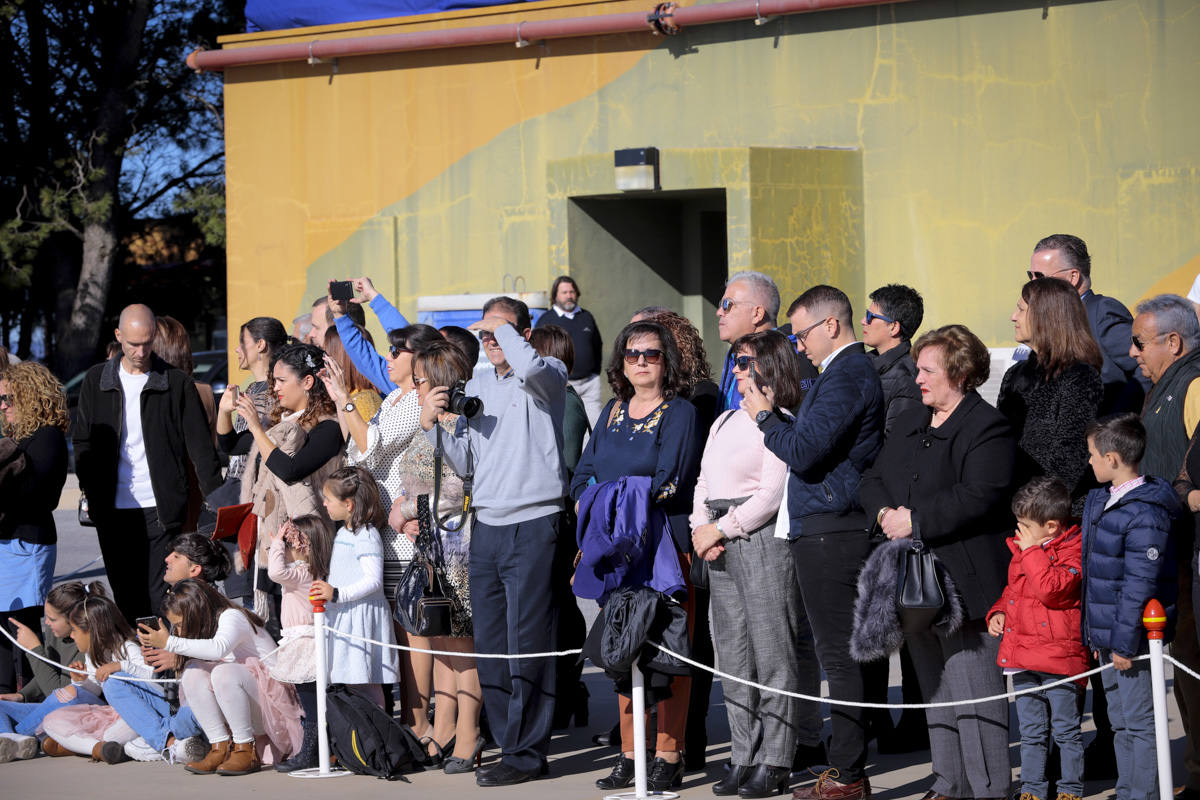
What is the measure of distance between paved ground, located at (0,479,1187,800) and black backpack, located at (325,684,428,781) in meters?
0.07

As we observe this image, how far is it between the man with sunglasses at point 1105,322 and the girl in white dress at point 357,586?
3.12m

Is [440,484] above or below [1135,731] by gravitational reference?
above

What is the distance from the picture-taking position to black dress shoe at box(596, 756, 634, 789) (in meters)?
Answer: 6.66

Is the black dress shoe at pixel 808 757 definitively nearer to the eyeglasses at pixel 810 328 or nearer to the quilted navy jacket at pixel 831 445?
the quilted navy jacket at pixel 831 445

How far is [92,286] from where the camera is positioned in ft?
91.8

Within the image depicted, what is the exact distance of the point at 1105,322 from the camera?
6898 millimetres

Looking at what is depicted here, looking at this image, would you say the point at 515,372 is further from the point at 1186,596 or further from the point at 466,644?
the point at 1186,596

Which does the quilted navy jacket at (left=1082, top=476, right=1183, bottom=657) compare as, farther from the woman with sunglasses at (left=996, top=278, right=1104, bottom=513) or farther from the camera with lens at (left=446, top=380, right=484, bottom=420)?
the camera with lens at (left=446, top=380, right=484, bottom=420)

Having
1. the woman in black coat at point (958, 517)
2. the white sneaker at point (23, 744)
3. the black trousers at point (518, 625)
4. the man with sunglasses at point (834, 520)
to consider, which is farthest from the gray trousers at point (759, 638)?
the white sneaker at point (23, 744)

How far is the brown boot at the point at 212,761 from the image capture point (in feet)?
23.6

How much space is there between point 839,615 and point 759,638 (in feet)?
1.31

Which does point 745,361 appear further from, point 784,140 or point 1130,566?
point 784,140

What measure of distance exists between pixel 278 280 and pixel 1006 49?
25.5 feet

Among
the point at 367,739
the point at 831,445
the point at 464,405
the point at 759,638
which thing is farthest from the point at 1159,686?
the point at 367,739
